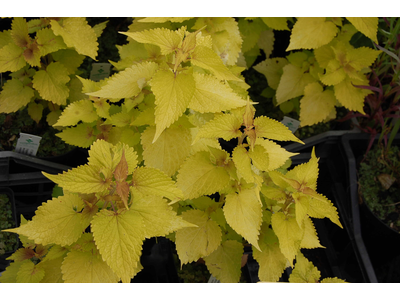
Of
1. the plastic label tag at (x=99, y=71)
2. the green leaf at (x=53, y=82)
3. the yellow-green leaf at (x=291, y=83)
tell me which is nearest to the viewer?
the green leaf at (x=53, y=82)

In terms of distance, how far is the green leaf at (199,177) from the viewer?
72 centimetres

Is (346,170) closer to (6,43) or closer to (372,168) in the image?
(372,168)

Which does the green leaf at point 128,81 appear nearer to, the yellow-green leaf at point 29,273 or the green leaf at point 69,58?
the yellow-green leaf at point 29,273

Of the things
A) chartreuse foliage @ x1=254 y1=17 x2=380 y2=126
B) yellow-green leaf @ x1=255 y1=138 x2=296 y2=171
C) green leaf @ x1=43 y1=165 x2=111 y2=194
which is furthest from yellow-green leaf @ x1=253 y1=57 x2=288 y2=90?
green leaf @ x1=43 y1=165 x2=111 y2=194

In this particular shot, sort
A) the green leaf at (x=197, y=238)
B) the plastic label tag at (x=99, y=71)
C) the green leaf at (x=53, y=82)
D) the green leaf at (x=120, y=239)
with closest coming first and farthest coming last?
the green leaf at (x=120, y=239) → the green leaf at (x=197, y=238) → the green leaf at (x=53, y=82) → the plastic label tag at (x=99, y=71)

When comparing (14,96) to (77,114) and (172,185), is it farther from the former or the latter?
(172,185)

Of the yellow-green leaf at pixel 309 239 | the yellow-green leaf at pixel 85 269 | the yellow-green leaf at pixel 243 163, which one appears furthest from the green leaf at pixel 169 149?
the yellow-green leaf at pixel 309 239

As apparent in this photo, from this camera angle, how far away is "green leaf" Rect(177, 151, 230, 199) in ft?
2.38

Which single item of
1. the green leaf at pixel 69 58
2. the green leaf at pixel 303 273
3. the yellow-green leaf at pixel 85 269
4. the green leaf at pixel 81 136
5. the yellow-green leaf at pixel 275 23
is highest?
the yellow-green leaf at pixel 275 23

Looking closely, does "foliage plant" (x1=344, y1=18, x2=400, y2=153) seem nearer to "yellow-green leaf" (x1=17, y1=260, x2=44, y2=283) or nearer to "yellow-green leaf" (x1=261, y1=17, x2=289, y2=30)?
"yellow-green leaf" (x1=261, y1=17, x2=289, y2=30)

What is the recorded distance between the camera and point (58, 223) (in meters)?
0.67

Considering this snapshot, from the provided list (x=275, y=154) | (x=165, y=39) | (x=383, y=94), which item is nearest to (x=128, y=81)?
(x=165, y=39)

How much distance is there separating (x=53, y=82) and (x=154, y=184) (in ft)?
2.10

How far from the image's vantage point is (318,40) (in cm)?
117
